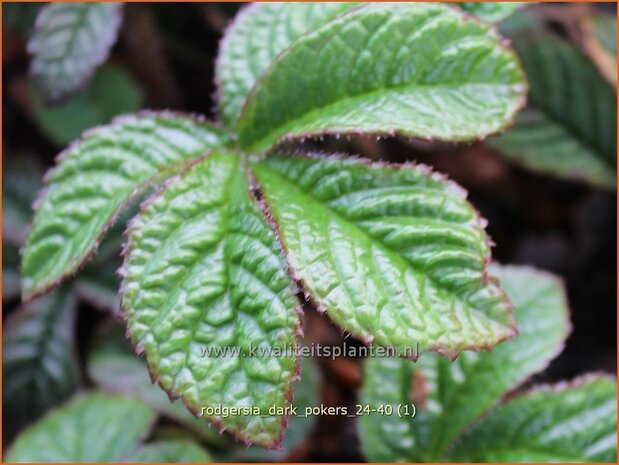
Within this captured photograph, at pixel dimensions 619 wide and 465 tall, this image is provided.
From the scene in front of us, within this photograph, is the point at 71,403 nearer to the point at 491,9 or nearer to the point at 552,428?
the point at 552,428

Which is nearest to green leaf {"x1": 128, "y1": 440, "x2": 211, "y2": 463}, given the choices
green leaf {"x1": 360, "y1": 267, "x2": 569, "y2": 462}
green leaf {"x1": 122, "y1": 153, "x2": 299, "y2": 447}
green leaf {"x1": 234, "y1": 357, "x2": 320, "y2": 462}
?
green leaf {"x1": 234, "y1": 357, "x2": 320, "y2": 462}

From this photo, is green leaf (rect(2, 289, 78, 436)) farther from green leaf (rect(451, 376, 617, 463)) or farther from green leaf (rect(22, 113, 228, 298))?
green leaf (rect(451, 376, 617, 463))

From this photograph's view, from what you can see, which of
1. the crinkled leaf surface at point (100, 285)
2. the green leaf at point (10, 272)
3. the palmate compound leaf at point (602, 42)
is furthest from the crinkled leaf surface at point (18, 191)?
the palmate compound leaf at point (602, 42)

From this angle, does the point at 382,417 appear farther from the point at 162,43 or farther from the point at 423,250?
the point at 162,43

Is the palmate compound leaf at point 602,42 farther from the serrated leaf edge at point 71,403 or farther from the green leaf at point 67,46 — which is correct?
the serrated leaf edge at point 71,403

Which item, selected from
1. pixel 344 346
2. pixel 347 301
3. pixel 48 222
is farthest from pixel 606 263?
pixel 48 222

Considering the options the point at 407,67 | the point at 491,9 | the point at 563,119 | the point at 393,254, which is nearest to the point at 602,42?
the point at 563,119

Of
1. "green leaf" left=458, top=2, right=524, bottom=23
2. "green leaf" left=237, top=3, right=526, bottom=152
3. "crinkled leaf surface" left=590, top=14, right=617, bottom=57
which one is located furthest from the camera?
"crinkled leaf surface" left=590, top=14, right=617, bottom=57
